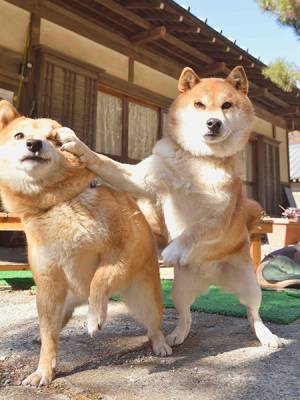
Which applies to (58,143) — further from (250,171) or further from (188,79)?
(250,171)

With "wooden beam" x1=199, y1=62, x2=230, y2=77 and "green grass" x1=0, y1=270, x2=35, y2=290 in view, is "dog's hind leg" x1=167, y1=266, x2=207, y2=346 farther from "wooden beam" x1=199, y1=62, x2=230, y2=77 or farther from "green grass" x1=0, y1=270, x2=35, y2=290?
"wooden beam" x1=199, y1=62, x2=230, y2=77

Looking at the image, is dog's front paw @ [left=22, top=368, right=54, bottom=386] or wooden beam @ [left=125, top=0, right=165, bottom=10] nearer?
dog's front paw @ [left=22, top=368, right=54, bottom=386]

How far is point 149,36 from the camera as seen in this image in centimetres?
694

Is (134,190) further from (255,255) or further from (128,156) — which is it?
(128,156)

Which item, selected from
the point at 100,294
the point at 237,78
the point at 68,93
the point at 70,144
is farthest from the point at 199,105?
the point at 68,93

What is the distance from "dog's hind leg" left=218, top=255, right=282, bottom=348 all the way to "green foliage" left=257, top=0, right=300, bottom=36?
402 cm

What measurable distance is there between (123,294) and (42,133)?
90 cm

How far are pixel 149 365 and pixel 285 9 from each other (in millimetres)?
4890

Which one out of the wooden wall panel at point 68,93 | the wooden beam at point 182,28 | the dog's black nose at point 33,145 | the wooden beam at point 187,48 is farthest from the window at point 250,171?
the dog's black nose at point 33,145

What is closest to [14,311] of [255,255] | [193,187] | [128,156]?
[193,187]

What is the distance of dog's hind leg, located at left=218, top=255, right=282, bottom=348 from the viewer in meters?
2.50

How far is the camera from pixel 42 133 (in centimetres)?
198

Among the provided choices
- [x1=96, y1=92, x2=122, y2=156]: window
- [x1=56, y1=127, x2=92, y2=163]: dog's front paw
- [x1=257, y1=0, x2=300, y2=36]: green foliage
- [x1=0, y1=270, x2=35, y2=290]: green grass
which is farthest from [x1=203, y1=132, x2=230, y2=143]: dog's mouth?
[x1=96, y1=92, x2=122, y2=156]: window

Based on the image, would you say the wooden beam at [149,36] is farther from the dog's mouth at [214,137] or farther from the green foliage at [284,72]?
the dog's mouth at [214,137]
